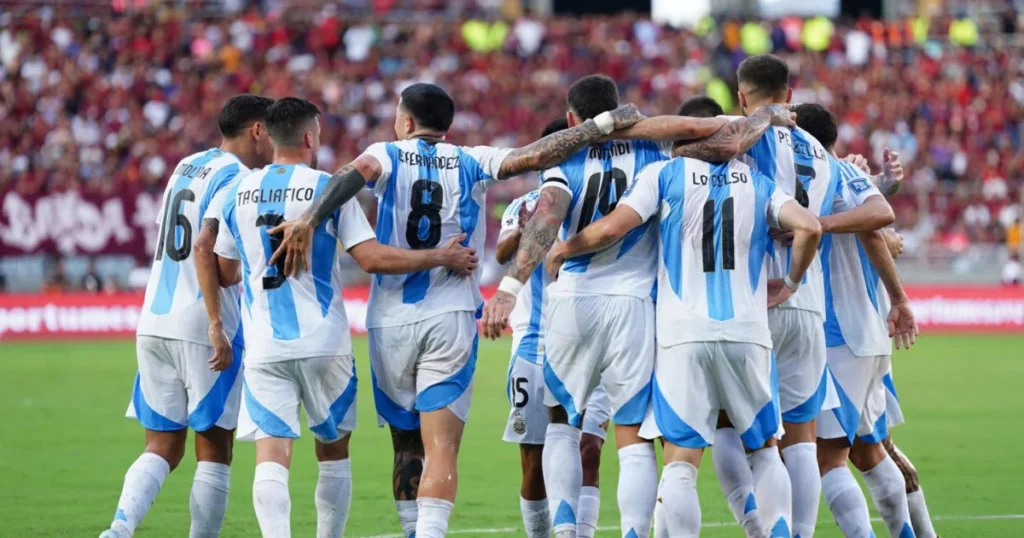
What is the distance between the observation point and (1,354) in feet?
70.9

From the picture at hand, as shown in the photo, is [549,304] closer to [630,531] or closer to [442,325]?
[442,325]

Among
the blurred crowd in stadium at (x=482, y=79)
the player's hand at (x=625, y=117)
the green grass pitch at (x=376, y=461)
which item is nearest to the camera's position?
the player's hand at (x=625, y=117)

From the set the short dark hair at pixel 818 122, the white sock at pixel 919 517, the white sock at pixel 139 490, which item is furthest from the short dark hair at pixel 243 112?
the white sock at pixel 919 517

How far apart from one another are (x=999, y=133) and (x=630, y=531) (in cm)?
2967

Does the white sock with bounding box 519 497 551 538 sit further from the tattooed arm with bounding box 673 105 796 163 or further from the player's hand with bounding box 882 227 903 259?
the player's hand with bounding box 882 227 903 259

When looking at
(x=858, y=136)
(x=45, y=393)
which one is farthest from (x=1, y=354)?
(x=858, y=136)

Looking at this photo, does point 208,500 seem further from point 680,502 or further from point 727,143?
point 727,143

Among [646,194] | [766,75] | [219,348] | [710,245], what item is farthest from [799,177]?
[219,348]

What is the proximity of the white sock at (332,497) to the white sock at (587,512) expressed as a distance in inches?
50.4

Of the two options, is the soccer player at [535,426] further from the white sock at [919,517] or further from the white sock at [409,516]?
the white sock at [919,517]

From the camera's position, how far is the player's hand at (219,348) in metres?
7.15

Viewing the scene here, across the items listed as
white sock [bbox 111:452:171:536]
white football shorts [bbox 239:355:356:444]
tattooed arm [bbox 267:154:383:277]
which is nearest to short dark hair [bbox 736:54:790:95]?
tattooed arm [bbox 267:154:383:277]

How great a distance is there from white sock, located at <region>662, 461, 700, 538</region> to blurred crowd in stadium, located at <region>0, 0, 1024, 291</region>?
62.2ft

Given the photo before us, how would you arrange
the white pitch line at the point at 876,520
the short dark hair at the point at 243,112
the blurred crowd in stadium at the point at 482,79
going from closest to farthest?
the short dark hair at the point at 243,112, the white pitch line at the point at 876,520, the blurred crowd in stadium at the point at 482,79
